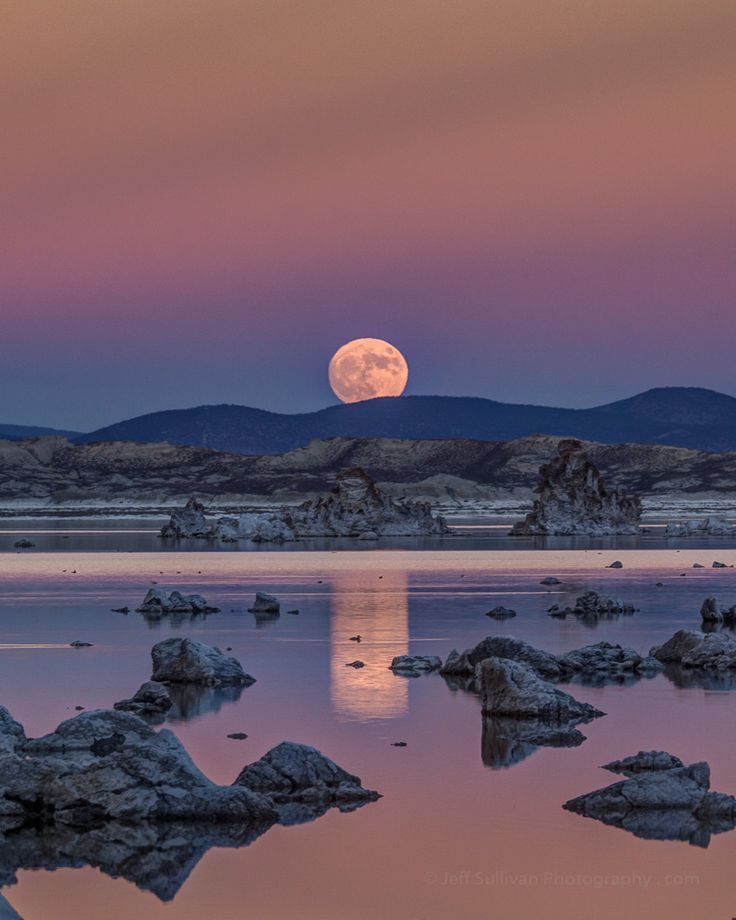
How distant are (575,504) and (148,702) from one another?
89.3 metres

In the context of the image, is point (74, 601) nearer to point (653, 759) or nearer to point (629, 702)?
point (629, 702)

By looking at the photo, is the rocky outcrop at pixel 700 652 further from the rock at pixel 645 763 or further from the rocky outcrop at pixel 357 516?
the rocky outcrop at pixel 357 516

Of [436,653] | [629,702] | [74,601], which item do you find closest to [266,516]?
[74,601]

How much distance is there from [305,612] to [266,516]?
220ft

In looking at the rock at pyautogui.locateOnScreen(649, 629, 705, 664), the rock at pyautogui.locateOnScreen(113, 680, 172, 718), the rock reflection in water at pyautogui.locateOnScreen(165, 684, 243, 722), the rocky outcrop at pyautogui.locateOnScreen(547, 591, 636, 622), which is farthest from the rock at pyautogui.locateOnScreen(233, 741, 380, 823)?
the rocky outcrop at pyautogui.locateOnScreen(547, 591, 636, 622)

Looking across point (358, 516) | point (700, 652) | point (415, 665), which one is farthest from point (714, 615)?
point (358, 516)

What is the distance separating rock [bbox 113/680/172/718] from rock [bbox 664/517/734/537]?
3317 inches

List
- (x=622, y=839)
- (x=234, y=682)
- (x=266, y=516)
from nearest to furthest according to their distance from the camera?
(x=622, y=839), (x=234, y=682), (x=266, y=516)

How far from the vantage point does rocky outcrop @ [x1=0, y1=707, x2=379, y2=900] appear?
1238 centimetres

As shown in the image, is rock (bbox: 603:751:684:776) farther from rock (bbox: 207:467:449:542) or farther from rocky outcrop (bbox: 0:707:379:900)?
rock (bbox: 207:467:449:542)

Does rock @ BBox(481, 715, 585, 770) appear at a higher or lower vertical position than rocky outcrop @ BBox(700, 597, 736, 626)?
lower

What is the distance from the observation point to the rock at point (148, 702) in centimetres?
1956

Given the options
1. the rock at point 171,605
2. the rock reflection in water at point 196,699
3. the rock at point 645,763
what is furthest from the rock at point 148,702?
the rock at point 171,605

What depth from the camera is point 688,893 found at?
11.2m
